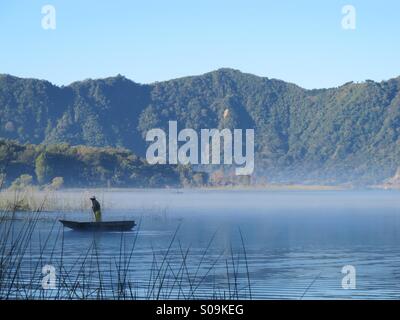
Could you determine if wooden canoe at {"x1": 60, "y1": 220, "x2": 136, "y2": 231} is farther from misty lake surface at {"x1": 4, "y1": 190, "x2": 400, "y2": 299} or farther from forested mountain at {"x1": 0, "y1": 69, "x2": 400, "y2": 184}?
forested mountain at {"x1": 0, "y1": 69, "x2": 400, "y2": 184}

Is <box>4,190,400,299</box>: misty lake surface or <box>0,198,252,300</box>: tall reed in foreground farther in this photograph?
<box>4,190,400,299</box>: misty lake surface

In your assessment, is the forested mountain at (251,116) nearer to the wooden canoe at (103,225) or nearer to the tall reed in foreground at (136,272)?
the wooden canoe at (103,225)

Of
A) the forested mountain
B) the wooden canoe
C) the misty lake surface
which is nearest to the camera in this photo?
the misty lake surface

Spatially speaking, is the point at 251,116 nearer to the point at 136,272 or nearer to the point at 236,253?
the point at 236,253

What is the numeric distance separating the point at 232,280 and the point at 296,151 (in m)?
42.1

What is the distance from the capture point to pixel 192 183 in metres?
49.0

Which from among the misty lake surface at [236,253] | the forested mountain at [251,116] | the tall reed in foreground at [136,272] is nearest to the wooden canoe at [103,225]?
the misty lake surface at [236,253]

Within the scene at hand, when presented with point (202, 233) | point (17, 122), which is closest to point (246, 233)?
point (202, 233)

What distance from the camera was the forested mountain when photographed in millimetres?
47938

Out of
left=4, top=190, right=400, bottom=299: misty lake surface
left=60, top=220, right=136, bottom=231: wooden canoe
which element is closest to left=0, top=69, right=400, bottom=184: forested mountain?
left=4, top=190, right=400, bottom=299: misty lake surface

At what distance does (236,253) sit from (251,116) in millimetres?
41015

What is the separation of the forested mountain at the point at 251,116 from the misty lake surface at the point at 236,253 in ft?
52.5

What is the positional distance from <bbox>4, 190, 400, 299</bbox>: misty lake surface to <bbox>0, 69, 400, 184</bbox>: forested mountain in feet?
52.5
